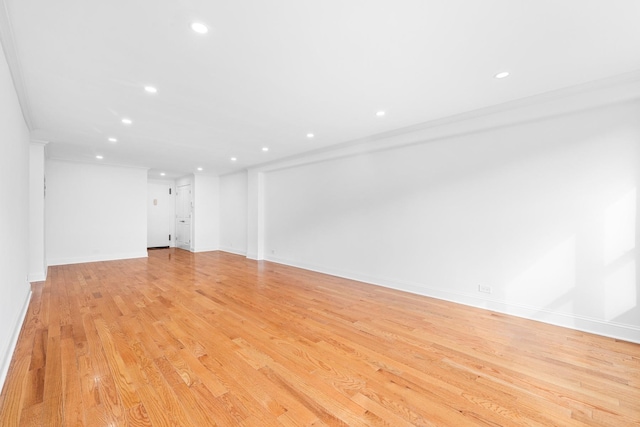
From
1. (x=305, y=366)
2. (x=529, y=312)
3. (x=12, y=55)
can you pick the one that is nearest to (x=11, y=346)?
(x=12, y=55)

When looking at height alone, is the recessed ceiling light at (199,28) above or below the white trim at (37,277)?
above

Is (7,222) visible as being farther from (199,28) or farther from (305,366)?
(305,366)

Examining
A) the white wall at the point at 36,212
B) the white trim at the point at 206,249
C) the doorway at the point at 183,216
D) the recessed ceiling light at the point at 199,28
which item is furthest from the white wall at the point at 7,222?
Result: the doorway at the point at 183,216

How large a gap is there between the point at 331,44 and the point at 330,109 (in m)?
1.24

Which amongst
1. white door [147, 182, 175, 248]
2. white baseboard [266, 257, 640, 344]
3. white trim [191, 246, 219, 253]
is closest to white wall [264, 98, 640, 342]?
white baseboard [266, 257, 640, 344]

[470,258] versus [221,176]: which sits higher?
[221,176]

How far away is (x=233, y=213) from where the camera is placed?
8.14 metres

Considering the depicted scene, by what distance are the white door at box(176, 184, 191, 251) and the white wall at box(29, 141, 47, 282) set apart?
13.0ft

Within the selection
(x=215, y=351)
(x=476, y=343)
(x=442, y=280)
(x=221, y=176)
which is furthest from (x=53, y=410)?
(x=221, y=176)

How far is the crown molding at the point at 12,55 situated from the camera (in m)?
1.73

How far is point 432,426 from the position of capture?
1.54 m

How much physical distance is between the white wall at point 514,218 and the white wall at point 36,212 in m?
5.35

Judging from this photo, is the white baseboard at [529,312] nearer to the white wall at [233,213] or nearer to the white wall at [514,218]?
the white wall at [514,218]

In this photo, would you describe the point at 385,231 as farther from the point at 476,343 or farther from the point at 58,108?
the point at 58,108
